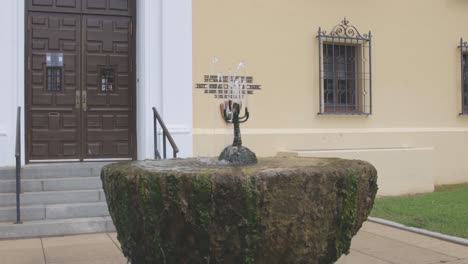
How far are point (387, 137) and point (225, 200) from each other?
342 inches

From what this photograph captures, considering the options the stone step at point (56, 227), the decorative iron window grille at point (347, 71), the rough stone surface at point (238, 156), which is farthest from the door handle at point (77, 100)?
the rough stone surface at point (238, 156)

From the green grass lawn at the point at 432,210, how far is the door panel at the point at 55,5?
6.04 metres

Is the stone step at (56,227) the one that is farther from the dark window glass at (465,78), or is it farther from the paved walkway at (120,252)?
the dark window glass at (465,78)

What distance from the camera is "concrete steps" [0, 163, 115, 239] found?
7.07 metres

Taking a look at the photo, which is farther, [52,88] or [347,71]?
[347,71]

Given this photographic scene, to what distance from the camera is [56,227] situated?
7.09 meters

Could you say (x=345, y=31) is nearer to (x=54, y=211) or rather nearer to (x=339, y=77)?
(x=339, y=77)

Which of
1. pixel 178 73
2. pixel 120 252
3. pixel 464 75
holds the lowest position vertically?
pixel 120 252

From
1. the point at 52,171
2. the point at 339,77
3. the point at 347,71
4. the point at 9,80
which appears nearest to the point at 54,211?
the point at 52,171

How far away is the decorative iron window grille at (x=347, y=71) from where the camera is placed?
1101 centimetres

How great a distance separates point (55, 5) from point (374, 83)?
6.32 meters

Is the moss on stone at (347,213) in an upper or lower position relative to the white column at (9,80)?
lower

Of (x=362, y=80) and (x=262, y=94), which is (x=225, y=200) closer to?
(x=262, y=94)

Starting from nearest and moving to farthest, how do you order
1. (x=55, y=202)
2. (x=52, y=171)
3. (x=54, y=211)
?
(x=54, y=211), (x=55, y=202), (x=52, y=171)
